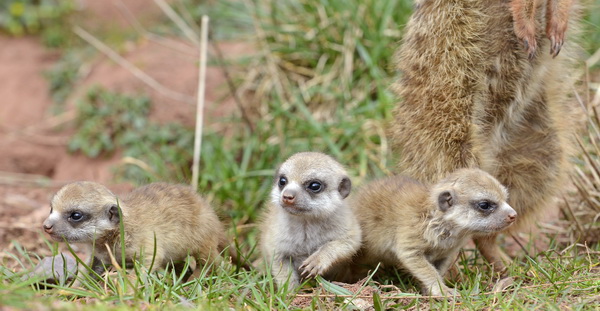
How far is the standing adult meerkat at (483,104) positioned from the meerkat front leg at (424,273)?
0.70 meters

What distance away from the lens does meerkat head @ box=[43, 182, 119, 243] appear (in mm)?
3945

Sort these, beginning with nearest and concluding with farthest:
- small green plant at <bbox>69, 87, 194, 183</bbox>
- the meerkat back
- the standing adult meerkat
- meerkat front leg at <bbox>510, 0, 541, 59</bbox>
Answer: the meerkat back → meerkat front leg at <bbox>510, 0, 541, 59</bbox> → the standing adult meerkat → small green plant at <bbox>69, 87, 194, 183</bbox>

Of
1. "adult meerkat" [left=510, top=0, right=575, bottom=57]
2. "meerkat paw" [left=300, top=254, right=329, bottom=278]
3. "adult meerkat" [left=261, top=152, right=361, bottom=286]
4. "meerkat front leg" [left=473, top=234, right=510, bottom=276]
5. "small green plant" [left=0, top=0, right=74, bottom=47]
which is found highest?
"adult meerkat" [left=510, top=0, right=575, bottom=57]

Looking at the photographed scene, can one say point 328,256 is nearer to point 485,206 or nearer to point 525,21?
point 485,206

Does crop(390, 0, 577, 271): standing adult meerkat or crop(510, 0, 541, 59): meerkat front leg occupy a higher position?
crop(510, 0, 541, 59): meerkat front leg

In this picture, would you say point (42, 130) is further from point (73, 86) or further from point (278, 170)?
point (278, 170)

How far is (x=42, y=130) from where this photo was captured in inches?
296

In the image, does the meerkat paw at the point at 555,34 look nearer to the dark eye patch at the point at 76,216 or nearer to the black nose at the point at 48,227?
the dark eye patch at the point at 76,216

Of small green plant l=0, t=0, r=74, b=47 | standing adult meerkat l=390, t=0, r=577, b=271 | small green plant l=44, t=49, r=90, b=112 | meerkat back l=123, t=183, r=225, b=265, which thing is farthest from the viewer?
small green plant l=0, t=0, r=74, b=47

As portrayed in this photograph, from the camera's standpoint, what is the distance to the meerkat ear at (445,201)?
407 cm

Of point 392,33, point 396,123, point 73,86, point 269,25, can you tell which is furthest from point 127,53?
point 396,123

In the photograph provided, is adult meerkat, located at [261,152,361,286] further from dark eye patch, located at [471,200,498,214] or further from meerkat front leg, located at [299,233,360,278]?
dark eye patch, located at [471,200,498,214]

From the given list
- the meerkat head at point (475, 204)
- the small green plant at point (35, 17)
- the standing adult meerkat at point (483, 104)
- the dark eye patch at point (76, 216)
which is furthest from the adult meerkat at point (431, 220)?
the small green plant at point (35, 17)

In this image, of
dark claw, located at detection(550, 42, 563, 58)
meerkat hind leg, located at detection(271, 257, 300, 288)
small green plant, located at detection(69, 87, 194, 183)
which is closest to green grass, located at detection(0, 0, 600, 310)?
small green plant, located at detection(69, 87, 194, 183)
